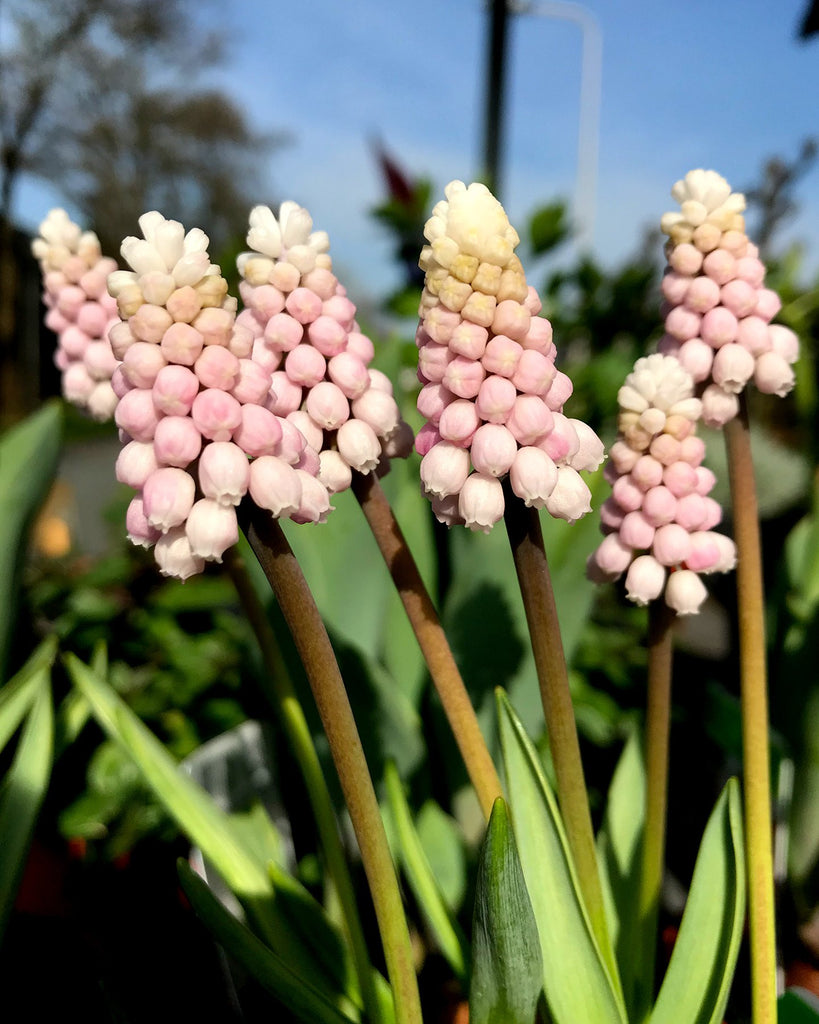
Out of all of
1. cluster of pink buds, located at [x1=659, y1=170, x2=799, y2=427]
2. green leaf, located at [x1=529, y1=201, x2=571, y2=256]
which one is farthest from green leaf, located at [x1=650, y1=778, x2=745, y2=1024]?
green leaf, located at [x1=529, y1=201, x2=571, y2=256]

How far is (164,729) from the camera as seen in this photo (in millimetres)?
972

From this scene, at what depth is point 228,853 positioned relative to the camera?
527 millimetres

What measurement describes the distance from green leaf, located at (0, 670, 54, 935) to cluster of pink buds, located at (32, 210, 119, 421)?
0.77ft

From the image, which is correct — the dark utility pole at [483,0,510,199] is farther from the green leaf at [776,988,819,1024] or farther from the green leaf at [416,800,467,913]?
the green leaf at [776,988,819,1024]

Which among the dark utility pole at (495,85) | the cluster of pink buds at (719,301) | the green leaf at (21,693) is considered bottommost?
the green leaf at (21,693)

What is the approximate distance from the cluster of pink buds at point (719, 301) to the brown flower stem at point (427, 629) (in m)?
0.20

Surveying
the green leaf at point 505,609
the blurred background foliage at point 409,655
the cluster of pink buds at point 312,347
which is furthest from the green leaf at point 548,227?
the cluster of pink buds at point 312,347

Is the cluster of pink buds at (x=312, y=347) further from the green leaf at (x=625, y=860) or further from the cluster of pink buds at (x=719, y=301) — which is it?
the green leaf at (x=625, y=860)

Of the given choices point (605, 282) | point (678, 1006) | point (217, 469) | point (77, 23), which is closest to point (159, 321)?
point (217, 469)

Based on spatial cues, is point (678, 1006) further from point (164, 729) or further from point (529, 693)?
point (164, 729)

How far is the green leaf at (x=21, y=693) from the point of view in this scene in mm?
576

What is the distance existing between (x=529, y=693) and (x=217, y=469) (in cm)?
45

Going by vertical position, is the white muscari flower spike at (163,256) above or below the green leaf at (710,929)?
above

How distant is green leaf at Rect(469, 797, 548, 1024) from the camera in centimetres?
37
